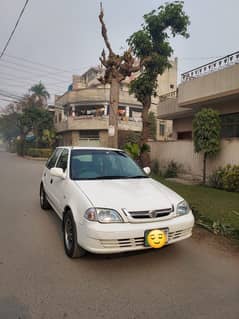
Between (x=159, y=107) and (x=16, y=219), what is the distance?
505 inches

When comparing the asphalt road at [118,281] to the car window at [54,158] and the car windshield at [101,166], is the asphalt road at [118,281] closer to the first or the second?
the car windshield at [101,166]

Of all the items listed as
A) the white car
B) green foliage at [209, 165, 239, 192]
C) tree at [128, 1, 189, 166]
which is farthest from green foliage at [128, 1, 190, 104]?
the white car

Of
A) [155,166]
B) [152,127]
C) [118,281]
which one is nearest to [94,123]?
[152,127]

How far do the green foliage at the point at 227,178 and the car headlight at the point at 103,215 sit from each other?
6.57m

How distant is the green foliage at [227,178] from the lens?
8.43 metres

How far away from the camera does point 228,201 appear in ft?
23.2

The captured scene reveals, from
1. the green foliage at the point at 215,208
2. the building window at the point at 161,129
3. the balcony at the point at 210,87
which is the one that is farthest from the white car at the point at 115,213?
the building window at the point at 161,129

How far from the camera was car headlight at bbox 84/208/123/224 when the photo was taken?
3.18m

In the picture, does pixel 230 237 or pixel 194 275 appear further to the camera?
pixel 230 237

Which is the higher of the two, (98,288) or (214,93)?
(214,93)

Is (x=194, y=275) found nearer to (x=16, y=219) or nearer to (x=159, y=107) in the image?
(x=16, y=219)

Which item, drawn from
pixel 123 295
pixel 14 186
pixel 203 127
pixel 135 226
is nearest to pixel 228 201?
pixel 203 127

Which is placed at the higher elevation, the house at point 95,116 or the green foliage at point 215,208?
the house at point 95,116

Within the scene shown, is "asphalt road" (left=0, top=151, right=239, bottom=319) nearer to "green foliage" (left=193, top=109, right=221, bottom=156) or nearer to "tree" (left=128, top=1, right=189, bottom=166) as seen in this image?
"green foliage" (left=193, top=109, right=221, bottom=156)
